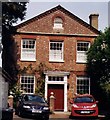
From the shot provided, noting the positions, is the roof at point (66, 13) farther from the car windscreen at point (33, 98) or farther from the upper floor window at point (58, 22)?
the car windscreen at point (33, 98)

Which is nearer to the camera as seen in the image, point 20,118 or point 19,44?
point 20,118

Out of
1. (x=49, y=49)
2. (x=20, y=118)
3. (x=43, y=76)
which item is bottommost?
(x=20, y=118)

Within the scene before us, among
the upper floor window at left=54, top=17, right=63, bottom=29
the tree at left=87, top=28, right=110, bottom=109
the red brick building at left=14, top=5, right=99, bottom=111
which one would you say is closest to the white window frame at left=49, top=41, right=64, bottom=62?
the red brick building at left=14, top=5, right=99, bottom=111

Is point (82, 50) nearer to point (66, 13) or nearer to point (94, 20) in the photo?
point (94, 20)

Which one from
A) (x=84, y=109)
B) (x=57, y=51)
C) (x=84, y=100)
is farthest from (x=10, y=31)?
(x=84, y=109)

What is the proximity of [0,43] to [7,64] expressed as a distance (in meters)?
3.77

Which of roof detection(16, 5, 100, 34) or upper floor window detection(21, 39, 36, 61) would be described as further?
roof detection(16, 5, 100, 34)

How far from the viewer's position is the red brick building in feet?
119

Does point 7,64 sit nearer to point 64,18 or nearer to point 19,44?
point 19,44

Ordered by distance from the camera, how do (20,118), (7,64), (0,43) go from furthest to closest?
(7,64) < (0,43) < (20,118)

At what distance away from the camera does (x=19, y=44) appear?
3631 cm

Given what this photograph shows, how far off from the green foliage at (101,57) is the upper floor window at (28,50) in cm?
487

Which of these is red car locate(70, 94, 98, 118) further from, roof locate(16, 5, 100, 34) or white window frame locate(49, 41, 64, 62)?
roof locate(16, 5, 100, 34)

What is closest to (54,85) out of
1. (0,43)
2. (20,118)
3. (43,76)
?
(43,76)
